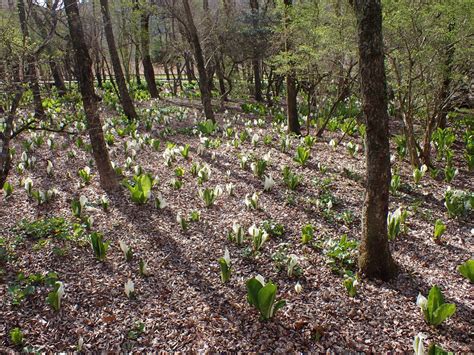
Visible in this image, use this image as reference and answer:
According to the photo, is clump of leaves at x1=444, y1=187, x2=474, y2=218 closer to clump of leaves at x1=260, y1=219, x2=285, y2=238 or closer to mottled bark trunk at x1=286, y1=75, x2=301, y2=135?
clump of leaves at x1=260, y1=219, x2=285, y2=238

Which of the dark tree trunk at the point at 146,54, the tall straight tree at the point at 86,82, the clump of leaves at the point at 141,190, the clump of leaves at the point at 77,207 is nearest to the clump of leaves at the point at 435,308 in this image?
the clump of leaves at the point at 141,190

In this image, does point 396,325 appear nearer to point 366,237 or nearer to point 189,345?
point 366,237

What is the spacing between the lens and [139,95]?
15375mm

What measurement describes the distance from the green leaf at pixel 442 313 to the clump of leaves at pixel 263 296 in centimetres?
123

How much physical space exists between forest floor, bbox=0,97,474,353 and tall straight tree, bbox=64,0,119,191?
2.00 feet

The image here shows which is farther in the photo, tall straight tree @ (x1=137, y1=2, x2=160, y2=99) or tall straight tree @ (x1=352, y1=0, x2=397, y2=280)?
tall straight tree @ (x1=137, y1=2, x2=160, y2=99)

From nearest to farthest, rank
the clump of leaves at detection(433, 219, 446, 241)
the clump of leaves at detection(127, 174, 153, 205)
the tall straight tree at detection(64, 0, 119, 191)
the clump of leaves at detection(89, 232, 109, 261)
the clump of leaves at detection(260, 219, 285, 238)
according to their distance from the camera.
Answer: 1. the clump of leaves at detection(89, 232, 109, 261)
2. the clump of leaves at detection(433, 219, 446, 241)
3. the clump of leaves at detection(260, 219, 285, 238)
4. the tall straight tree at detection(64, 0, 119, 191)
5. the clump of leaves at detection(127, 174, 153, 205)

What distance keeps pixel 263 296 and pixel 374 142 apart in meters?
1.66

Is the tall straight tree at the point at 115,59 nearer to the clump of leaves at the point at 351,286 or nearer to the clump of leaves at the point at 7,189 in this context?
the clump of leaves at the point at 7,189

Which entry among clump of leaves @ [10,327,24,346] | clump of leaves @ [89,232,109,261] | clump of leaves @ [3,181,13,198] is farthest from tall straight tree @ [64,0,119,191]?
clump of leaves @ [10,327,24,346]

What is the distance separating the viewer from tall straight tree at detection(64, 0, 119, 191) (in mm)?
5051

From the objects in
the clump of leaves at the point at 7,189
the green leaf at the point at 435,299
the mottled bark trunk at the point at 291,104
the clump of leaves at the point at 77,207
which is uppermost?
the mottled bark trunk at the point at 291,104

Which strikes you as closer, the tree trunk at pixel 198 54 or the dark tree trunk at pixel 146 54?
the tree trunk at pixel 198 54

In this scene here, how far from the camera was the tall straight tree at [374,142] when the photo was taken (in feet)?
9.78
